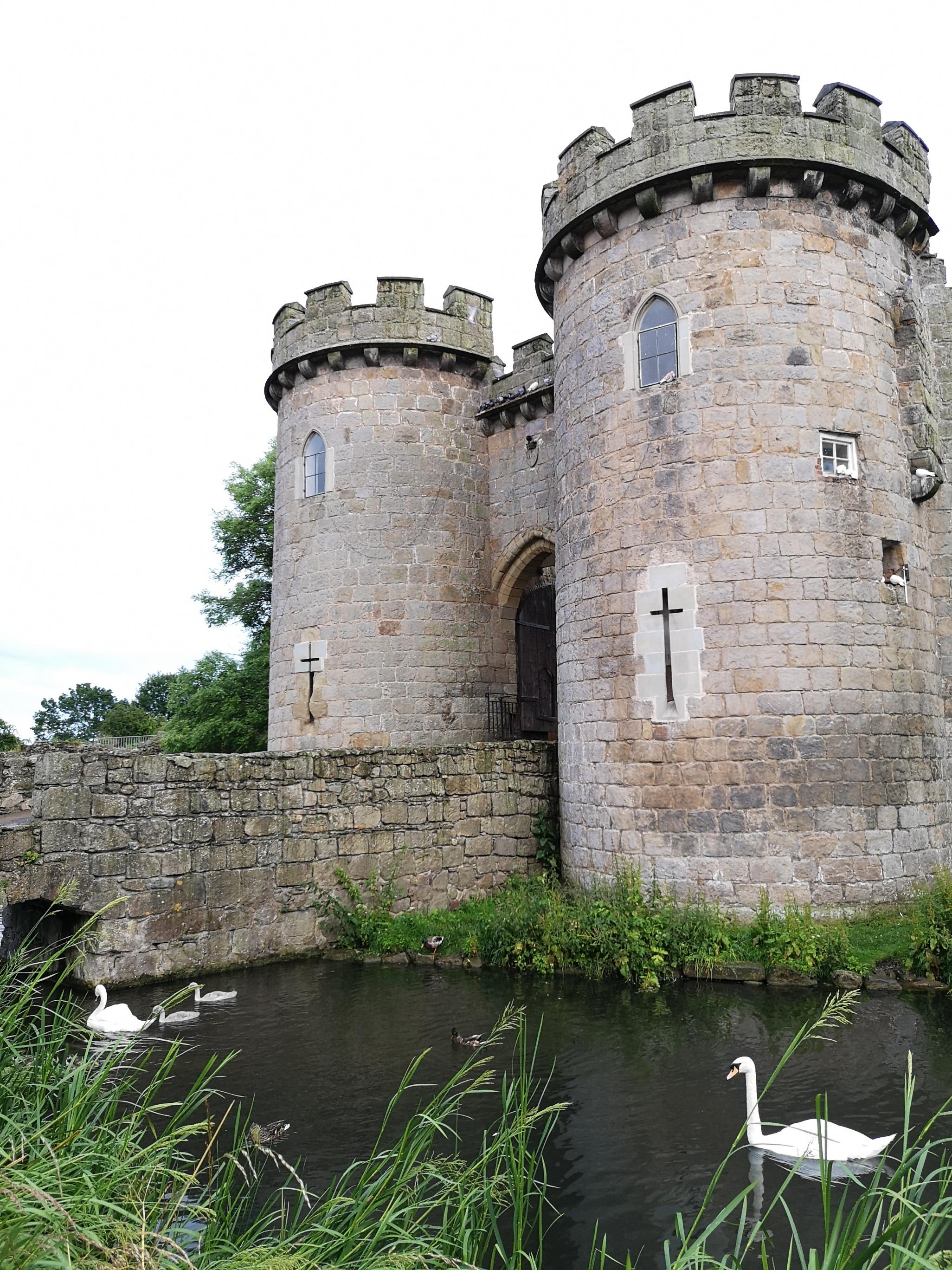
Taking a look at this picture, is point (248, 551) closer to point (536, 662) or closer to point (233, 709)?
point (233, 709)

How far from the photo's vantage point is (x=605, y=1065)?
5.59 m

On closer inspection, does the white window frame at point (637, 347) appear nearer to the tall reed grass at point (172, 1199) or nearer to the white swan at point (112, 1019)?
the white swan at point (112, 1019)

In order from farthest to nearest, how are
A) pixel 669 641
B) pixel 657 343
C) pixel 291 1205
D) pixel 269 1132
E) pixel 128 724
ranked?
1. pixel 128 724
2. pixel 657 343
3. pixel 669 641
4. pixel 269 1132
5. pixel 291 1205

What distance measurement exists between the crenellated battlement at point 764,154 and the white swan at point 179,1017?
8.67 m

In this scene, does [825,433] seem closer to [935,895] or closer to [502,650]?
[935,895]

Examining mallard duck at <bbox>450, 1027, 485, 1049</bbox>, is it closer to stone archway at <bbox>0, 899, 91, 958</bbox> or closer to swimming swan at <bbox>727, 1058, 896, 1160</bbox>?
swimming swan at <bbox>727, 1058, 896, 1160</bbox>

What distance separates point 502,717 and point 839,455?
6637mm

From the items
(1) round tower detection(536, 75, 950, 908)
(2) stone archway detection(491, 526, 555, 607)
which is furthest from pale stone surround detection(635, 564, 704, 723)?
(2) stone archway detection(491, 526, 555, 607)

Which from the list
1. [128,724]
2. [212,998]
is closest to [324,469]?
[212,998]

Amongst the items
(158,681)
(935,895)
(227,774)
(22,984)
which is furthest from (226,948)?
(158,681)

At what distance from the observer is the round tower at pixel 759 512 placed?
27.2ft

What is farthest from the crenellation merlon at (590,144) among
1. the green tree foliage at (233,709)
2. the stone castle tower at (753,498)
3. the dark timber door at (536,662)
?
the green tree foliage at (233,709)

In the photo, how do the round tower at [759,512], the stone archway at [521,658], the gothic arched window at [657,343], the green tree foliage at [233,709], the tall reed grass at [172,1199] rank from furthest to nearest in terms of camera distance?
the green tree foliage at [233,709]
the stone archway at [521,658]
the gothic arched window at [657,343]
the round tower at [759,512]
the tall reed grass at [172,1199]

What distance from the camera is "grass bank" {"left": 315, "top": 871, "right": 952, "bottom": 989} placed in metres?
7.25
